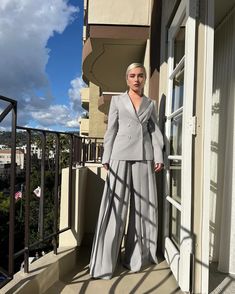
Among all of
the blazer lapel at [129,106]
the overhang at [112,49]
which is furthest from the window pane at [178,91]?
the overhang at [112,49]

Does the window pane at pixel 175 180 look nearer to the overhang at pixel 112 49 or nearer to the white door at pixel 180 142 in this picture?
the white door at pixel 180 142

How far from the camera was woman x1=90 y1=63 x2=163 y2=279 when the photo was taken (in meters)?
2.99

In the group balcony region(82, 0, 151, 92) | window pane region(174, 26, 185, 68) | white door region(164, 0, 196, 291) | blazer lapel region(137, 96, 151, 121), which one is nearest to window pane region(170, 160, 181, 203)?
white door region(164, 0, 196, 291)

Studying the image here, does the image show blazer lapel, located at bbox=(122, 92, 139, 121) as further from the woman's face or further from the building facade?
the building facade

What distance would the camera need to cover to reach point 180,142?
2.91 meters

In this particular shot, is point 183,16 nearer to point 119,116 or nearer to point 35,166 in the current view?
point 119,116

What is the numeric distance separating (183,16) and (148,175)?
1326 mm

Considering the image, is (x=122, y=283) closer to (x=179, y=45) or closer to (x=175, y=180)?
(x=175, y=180)

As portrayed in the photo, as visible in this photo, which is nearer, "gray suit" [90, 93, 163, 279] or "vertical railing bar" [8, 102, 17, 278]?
"vertical railing bar" [8, 102, 17, 278]

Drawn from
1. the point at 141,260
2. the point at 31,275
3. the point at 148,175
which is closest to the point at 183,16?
the point at 148,175

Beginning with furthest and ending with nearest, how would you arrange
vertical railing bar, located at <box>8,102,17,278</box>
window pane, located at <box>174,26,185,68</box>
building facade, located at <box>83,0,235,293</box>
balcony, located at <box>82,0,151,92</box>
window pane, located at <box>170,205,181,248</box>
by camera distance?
balcony, located at <box>82,0,151,92</box>, window pane, located at <box>174,26,185,68</box>, window pane, located at <box>170,205,181,248</box>, building facade, located at <box>83,0,235,293</box>, vertical railing bar, located at <box>8,102,17,278</box>

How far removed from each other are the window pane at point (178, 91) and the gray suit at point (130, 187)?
8.4 inches

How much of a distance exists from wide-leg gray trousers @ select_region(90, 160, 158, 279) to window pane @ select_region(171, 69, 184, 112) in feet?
1.82

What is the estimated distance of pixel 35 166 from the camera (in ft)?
10.3
